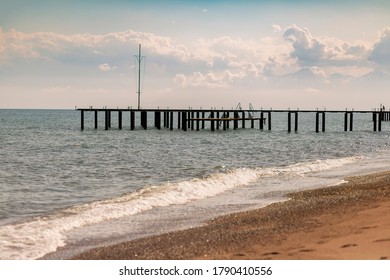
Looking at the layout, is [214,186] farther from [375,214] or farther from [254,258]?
[254,258]

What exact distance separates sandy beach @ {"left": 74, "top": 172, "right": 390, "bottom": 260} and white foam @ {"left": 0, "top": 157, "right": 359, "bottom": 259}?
1.26 metres

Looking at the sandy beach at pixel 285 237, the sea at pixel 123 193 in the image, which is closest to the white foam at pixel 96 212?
the sea at pixel 123 193

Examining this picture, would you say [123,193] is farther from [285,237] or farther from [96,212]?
[285,237]

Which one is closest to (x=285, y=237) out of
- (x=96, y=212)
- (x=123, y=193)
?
(x=96, y=212)

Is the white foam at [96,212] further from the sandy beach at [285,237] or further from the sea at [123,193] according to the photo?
the sandy beach at [285,237]

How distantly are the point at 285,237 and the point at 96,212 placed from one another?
5.47m

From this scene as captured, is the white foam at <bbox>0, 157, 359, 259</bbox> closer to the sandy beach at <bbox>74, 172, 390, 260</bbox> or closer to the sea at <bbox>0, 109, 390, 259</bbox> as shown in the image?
the sea at <bbox>0, 109, 390, 259</bbox>

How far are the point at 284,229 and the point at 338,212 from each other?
175cm

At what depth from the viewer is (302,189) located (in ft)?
52.0

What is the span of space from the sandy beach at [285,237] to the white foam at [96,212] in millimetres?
1265

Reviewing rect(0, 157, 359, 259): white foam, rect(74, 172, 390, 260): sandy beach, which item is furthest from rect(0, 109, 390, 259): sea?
rect(74, 172, 390, 260): sandy beach

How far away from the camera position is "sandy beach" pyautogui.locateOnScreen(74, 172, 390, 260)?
23.9 feet

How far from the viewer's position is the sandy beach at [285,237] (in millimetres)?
7293
